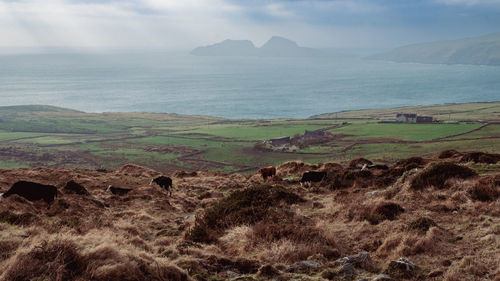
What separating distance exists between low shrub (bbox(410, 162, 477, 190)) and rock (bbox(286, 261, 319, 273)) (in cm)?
806

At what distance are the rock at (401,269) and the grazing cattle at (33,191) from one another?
11319 millimetres

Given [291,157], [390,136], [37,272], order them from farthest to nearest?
[390,136] → [291,157] → [37,272]

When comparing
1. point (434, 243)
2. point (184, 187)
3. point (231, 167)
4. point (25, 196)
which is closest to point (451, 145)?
point (231, 167)

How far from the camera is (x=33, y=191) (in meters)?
13.6

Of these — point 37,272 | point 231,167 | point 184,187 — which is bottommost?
point 231,167

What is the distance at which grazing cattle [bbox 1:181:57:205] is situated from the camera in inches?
523

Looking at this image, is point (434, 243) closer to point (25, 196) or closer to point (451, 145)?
point (25, 196)

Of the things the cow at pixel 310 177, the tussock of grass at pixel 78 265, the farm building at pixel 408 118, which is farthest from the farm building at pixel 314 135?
the tussock of grass at pixel 78 265

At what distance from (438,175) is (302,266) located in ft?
30.6

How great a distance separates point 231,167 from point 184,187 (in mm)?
34603

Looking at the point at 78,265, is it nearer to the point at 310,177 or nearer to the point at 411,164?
the point at 310,177

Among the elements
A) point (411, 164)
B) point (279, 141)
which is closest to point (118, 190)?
point (411, 164)

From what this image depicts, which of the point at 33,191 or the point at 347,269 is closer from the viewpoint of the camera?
the point at 347,269

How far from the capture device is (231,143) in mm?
78188
